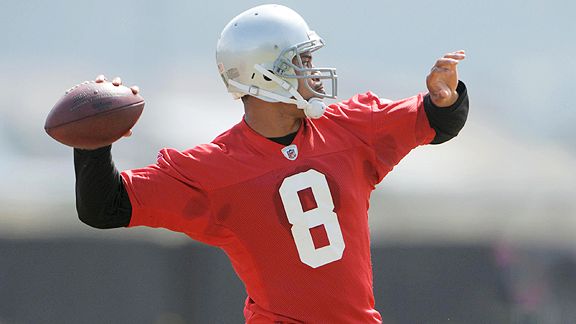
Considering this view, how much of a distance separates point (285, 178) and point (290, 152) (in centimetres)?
7

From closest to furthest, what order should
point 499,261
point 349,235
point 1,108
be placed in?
point 349,235 < point 1,108 < point 499,261

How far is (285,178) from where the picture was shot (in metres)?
2.22

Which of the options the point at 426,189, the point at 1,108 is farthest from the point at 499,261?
the point at 1,108

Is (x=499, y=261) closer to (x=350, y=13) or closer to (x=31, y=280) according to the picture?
(x=350, y=13)

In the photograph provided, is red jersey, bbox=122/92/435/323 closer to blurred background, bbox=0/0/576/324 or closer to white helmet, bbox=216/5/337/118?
white helmet, bbox=216/5/337/118

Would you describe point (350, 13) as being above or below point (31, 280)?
above

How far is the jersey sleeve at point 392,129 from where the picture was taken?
228 cm

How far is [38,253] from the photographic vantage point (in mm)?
3557

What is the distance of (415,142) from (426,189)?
4.77 ft

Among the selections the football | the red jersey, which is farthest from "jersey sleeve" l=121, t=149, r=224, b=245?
the football

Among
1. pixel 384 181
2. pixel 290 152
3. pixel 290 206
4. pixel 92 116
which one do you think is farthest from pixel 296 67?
pixel 384 181

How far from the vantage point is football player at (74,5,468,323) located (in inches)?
85.1

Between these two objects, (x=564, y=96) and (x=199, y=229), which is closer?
(x=199, y=229)

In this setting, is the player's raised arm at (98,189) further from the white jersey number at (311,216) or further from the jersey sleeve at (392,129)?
the jersey sleeve at (392,129)
